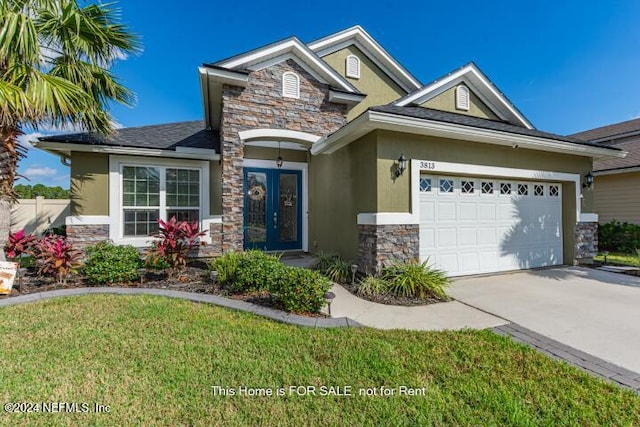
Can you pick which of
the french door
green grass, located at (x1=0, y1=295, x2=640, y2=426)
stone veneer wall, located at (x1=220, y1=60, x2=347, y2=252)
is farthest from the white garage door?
the french door

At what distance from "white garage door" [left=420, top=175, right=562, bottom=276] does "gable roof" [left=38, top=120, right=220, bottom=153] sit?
21.8ft

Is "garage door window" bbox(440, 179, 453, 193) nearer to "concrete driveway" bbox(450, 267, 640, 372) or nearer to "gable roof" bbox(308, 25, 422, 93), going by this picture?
"concrete driveway" bbox(450, 267, 640, 372)

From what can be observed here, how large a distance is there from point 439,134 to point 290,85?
4253mm

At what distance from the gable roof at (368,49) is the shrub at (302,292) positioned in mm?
9009

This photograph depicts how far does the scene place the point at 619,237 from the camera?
10.9 metres

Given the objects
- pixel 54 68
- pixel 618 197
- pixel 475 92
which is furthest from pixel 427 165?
pixel 618 197

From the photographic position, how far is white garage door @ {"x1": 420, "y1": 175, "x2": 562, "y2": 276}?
261 inches

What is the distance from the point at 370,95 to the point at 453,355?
401 inches

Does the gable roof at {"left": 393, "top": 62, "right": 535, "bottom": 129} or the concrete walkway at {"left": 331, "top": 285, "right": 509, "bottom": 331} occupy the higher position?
the gable roof at {"left": 393, "top": 62, "right": 535, "bottom": 129}

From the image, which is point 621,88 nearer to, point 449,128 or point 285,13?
point 449,128

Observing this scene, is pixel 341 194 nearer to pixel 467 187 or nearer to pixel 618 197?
pixel 467 187

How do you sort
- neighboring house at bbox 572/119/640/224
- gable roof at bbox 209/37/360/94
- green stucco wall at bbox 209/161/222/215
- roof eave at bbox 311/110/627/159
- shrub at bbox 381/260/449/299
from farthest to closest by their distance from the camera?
1. neighboring house at bbox 572/119/640/224
2. green stucco wall at bbox 209/161/222/215
3. gable roof at bbox 209/37/360/94
4. roof eave at bbox 311/110/627/159
5. shrub at bbox 381/260/449/299

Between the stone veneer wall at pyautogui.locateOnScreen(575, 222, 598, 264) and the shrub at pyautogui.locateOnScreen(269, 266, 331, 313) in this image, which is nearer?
the shrub at pyautogui.locateOnScreen(269, 266, 331, 313)

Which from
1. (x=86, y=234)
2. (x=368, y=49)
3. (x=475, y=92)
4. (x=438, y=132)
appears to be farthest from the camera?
(x=368, y=49)
